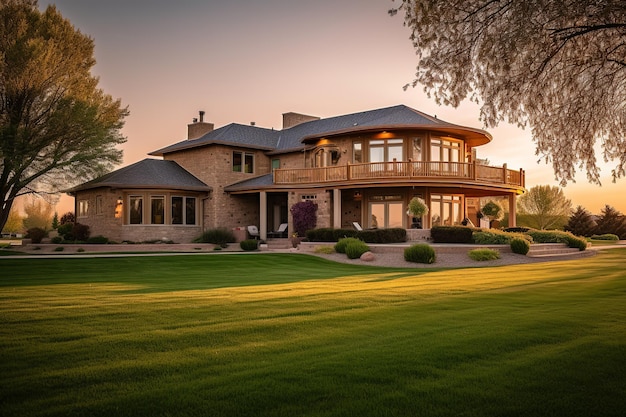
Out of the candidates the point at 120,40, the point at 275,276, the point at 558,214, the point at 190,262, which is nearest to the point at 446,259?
the point at 275,276

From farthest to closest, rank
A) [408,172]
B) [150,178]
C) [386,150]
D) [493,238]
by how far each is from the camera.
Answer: [150,178] → [386,150] → [408,172] → [493,238]

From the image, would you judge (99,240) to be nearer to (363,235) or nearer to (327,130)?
(363,235)

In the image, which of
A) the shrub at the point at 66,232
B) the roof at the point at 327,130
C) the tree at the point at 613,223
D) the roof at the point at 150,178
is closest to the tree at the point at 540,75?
the roof at the point at 327,130

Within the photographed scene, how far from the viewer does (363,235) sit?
24.0 m

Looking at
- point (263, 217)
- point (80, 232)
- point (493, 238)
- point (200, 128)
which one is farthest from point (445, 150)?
point (80, 232)

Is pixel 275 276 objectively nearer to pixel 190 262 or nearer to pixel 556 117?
pixel 190 262

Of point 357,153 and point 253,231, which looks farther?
point 253,231

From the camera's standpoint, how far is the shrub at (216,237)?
29.5 metres

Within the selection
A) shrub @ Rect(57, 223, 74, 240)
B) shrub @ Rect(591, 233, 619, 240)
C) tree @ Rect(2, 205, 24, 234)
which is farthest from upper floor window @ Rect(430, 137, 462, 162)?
tree @ Rect(2, 205, 24, 234)

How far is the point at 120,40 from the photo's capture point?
24312 millimetres

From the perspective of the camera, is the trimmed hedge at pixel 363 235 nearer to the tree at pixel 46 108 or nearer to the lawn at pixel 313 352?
the lawn at pixel 313 352

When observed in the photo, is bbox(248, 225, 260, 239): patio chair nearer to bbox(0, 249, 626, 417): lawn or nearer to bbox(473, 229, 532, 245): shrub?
bbox(473, 229, 532, 245): shrub

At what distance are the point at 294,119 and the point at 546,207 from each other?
2376 centimetres

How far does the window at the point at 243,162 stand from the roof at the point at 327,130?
2.77 feet
